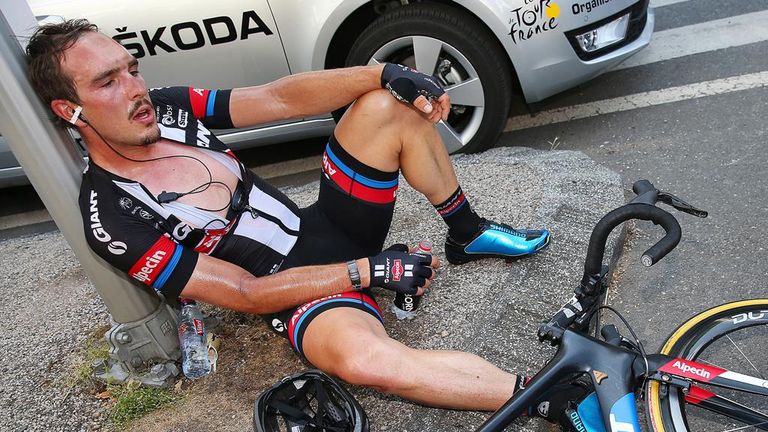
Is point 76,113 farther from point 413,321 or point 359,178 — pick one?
point 413,321

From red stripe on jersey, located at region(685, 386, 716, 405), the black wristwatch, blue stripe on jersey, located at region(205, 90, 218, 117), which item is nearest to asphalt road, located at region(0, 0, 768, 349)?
red stripe on jersey, located at region(685, 386, 716, 405)

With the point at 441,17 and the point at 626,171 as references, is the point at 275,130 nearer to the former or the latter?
the point at 441,17

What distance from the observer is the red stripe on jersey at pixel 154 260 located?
2.33 meters

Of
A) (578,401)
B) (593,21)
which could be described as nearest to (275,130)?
(593,21)

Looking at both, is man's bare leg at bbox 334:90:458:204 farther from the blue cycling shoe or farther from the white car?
the white car

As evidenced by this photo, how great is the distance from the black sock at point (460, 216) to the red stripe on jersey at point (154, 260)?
3.78 feet

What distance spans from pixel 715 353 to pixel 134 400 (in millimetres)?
2107

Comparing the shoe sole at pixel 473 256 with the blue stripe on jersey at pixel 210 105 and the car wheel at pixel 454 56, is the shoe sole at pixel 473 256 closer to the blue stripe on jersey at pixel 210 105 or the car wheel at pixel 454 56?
the car wheel at pixel 454 56

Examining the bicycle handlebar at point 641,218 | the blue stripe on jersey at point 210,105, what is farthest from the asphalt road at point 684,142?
the blue stripe on jersey at point 210,105

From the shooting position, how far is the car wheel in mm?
3715

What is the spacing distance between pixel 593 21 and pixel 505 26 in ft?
1.69

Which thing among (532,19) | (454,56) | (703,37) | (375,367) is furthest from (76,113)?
Answer: (703,37)

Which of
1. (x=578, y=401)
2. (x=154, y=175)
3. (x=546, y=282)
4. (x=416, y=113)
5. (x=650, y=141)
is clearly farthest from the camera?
(x=650, y=141)

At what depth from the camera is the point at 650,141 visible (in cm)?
388
